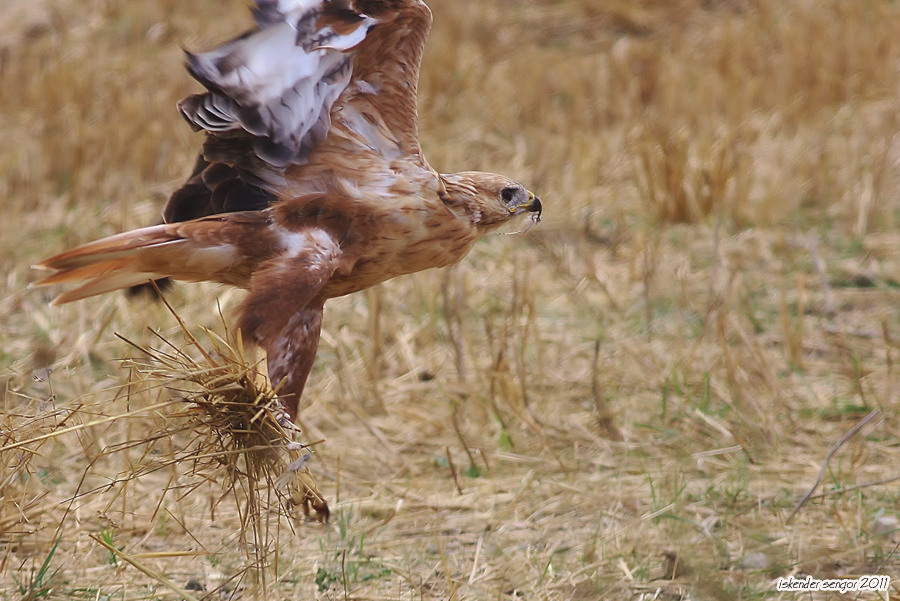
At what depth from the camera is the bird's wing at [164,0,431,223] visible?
3.16 meters

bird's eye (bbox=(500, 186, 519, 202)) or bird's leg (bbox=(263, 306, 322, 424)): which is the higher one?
bird's eye (bbox=(500, 186, 519, 202))

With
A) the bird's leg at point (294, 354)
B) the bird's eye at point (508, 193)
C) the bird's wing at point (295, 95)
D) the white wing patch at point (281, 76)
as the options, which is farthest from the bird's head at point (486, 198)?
the bird's leg at point (294, 354)

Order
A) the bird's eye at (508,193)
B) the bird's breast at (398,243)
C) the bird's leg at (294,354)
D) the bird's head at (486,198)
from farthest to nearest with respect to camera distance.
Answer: the bird's eye at (508,193) < the bird's head at (486,198) < the bird's breast at (398,243) < the bird's leg at (294,354)

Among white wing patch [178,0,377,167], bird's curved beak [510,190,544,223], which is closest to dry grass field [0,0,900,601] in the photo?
white wing patch [178,0,377,167]

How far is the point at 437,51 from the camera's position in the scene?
360 inches

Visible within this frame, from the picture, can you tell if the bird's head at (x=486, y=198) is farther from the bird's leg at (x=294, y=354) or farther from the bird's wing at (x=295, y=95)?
the bird's leg at (x=294, y=354)

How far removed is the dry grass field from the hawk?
13.2 inches

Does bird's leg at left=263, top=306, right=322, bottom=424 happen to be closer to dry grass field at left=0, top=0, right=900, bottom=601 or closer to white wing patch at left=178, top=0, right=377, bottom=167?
dry grass field at left=0, top=0, right=900, bottom=601

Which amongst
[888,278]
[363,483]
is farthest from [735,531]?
[888,278]

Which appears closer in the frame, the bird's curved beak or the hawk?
the hawk

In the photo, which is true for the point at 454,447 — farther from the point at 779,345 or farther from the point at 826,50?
the point at 826,50

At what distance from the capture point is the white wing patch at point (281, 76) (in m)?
3.13

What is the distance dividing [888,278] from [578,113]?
2984mm

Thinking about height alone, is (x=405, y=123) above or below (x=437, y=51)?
above
